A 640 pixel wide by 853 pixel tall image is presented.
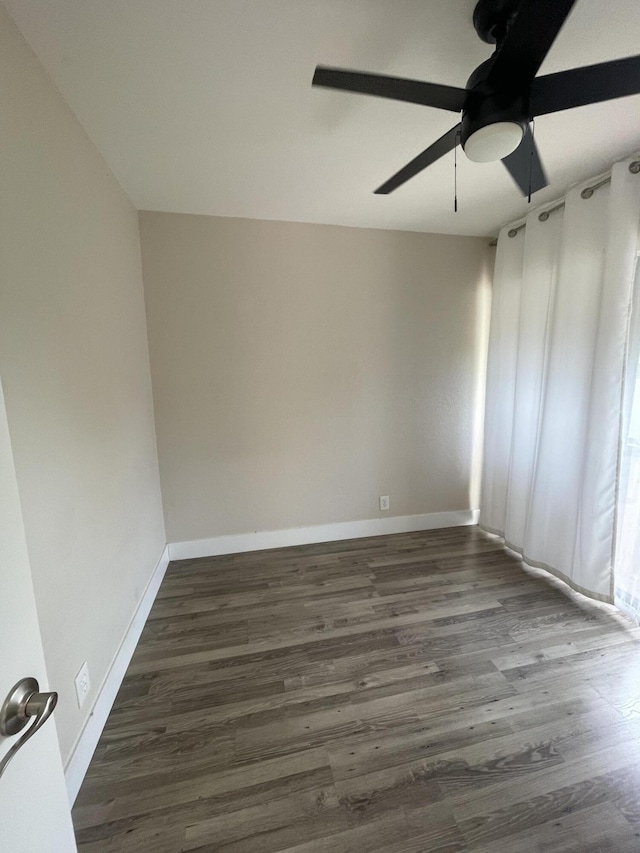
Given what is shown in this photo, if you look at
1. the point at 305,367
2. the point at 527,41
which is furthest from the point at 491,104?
the point at 305,367

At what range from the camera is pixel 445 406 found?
9.34 ft

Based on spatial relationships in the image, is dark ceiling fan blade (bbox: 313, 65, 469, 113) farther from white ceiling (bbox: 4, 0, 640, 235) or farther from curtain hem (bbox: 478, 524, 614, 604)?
curtain hem (bbox: 478, 524, 614, 604)

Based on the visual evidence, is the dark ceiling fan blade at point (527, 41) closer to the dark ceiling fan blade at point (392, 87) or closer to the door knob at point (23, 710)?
the dark ceiling fan blade at point (392, 87)

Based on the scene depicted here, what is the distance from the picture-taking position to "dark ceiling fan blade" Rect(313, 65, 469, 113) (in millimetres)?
908

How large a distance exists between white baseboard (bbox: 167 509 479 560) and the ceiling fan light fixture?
96.7 inches

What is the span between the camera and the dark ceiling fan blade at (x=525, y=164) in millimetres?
1278

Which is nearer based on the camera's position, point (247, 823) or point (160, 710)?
point (247, 823)

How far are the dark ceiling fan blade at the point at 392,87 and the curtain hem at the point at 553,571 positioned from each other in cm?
248

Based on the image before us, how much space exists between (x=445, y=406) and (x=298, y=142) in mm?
2111

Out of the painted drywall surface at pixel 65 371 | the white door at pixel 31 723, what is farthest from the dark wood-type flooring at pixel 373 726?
the white door at pixel 31 723

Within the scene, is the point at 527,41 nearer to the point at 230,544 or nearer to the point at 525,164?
the point at 525,164

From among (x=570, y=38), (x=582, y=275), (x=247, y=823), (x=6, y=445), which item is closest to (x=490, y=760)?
(x=247, y=823)

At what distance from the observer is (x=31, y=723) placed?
0.58m

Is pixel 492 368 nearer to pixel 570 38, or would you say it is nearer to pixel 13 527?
pixel 570 38
